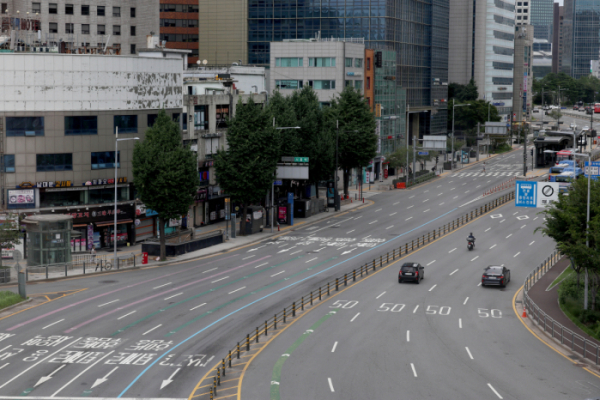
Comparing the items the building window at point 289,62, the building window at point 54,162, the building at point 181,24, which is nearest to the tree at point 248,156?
the building window at point 54,162

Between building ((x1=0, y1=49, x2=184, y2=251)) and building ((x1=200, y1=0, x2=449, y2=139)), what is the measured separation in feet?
254

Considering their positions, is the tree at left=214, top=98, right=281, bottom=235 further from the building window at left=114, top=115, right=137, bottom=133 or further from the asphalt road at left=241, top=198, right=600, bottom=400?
the asphalt road at left=241, top=198, right=600, bottom=400

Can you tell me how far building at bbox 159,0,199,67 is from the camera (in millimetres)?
154250

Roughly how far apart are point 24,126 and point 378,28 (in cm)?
9016

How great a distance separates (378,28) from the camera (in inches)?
5743

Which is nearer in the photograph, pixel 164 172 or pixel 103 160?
pixel 164 172

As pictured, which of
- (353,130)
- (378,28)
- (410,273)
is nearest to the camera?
(410,273)

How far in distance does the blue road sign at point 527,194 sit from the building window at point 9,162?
4496 cm

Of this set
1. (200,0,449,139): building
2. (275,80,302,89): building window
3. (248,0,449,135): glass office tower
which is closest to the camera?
(275,80,302,89): building window

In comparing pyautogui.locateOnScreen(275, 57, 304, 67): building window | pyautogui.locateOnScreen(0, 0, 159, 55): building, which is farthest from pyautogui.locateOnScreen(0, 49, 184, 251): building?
pyautogui.locateOnScreen(275, 57, 304, 67): building window

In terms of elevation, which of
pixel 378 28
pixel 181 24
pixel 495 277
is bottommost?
pixel 495 277

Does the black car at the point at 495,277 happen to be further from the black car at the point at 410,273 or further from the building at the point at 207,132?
the building at the point at 207,132

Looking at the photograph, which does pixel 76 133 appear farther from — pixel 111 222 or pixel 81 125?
pixel 111 222

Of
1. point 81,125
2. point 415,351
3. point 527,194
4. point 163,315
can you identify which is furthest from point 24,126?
point 527,194
